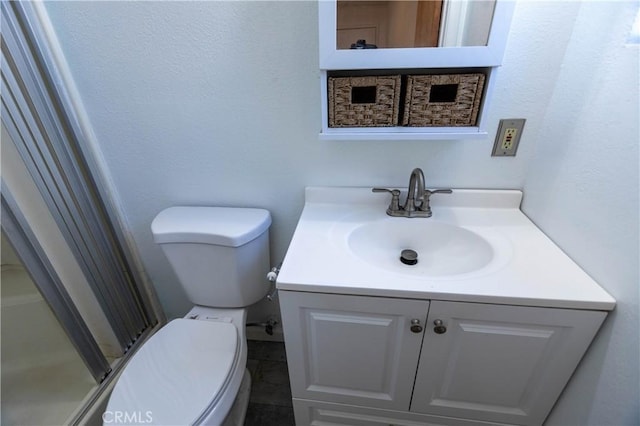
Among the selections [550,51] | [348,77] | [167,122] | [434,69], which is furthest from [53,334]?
[550,51]

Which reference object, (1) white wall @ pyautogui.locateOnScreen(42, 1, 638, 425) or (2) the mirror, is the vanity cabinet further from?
(2) the mirror

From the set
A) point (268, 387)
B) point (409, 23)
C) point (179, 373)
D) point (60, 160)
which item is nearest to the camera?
point (409, 23)

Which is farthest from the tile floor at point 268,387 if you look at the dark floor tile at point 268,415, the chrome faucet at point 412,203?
the chrome faucet at point 412,203

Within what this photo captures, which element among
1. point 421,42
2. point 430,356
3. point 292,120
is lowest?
point 430,356

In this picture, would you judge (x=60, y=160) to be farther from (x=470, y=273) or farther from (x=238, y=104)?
(x=470, y=273)

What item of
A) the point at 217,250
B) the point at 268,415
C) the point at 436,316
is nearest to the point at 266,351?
the point at 268,415

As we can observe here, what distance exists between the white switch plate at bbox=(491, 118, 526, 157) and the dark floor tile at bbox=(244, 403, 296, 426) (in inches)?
52.7

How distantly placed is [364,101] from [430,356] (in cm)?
77

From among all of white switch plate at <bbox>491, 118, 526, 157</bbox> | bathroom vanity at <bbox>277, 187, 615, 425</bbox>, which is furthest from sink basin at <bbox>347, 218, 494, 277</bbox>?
white switch plate at <bbox>491, 118, 526, 157</bbox>

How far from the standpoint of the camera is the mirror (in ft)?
2.46

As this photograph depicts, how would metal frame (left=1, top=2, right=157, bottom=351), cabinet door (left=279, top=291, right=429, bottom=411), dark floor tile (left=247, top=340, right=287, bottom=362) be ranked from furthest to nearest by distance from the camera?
dark floor tile (left=247, top=340, right=287, bottom=362) < metal frame (left=1, top=2, right=157, bottom=351) < cabinet door (left=279, top=291, right=429, bottom=411)

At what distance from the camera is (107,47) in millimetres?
930

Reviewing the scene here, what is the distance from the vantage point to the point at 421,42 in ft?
2.52

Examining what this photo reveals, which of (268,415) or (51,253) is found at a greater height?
(51,253)
